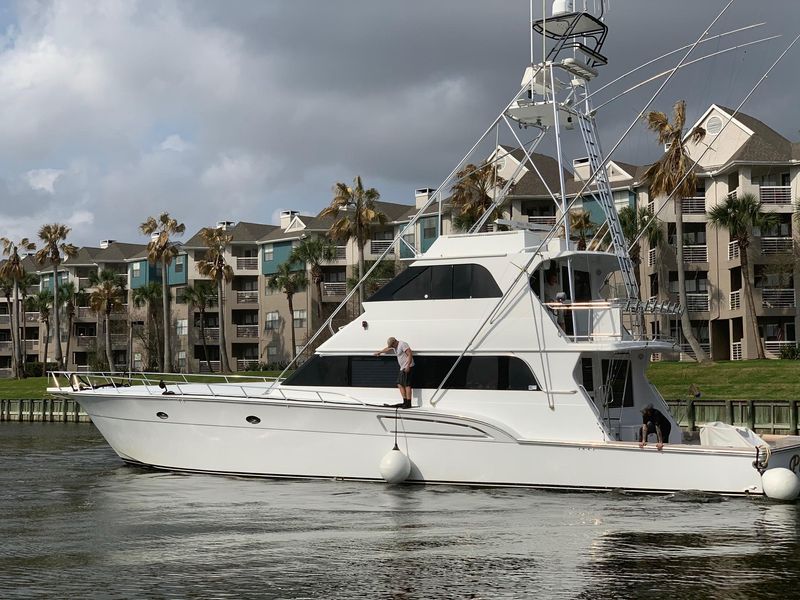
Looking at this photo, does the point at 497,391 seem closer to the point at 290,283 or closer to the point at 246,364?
the point at 290,283

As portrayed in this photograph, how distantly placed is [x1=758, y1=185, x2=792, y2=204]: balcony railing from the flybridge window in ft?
130

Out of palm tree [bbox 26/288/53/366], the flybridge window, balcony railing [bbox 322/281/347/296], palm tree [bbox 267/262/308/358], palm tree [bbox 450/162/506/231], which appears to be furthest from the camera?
palm tree [bbox 26/288/53/366]

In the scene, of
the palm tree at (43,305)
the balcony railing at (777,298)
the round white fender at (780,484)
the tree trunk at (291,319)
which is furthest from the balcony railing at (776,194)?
the palm tree at (43,305)

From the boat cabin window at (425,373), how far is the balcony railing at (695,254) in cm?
3991

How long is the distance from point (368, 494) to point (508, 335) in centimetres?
374

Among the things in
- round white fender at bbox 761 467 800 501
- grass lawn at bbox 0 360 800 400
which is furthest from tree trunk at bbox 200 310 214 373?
round white fender at bbox 761 467 800 501

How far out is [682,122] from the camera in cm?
4759

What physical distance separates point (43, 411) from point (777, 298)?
120 feet

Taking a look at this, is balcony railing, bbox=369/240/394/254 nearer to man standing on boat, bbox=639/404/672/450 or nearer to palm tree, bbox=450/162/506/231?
palm tree, bbox=450/162/506/231

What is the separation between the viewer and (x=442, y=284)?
1886cm

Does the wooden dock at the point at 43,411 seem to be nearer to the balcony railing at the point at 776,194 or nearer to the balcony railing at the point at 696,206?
the balcony railing at the point at 696,206

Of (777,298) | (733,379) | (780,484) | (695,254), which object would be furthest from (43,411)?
(780,484)

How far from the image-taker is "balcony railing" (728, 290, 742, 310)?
53.5 m

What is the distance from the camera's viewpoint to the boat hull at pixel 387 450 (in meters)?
16.6
